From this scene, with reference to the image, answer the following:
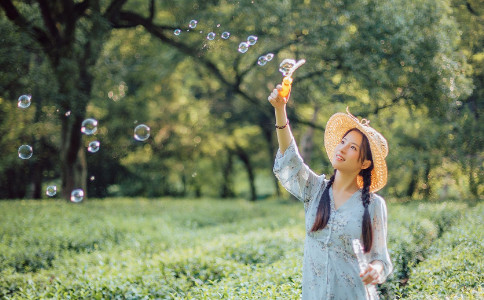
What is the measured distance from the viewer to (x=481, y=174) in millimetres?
11914

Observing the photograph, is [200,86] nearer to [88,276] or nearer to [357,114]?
[357,114]

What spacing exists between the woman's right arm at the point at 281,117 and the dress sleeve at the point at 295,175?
0.05 metres

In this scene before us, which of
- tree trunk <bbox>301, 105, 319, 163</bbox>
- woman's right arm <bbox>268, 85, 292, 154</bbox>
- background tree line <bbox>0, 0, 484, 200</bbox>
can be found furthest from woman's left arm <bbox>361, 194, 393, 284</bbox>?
tree trunk <bbox>301, 105, 319, 163</bbox>

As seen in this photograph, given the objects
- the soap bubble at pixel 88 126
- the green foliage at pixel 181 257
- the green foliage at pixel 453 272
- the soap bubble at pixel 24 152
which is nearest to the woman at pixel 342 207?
the green foliage at pixel 181 257

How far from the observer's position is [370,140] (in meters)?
3.12

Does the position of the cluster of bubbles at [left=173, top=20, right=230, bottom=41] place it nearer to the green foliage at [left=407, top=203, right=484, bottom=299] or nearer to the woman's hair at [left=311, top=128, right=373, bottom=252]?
the woman's hair at [left=311, top=128, right=373, bottom=252]

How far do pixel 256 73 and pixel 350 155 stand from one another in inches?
421

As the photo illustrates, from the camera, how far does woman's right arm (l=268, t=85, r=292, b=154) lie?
9.62 ft

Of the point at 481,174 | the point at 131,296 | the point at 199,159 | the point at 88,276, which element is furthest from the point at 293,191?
the point at 199,159

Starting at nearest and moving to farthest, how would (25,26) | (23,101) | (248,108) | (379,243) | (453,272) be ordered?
(379,243), (453,272), (23,101), (25,26), (248,108)

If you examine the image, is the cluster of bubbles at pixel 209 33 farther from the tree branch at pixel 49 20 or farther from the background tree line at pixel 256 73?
the tree branch at pixel 49 20

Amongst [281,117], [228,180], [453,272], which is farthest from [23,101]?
[228,180]

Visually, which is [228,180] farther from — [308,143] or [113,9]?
[113,9]

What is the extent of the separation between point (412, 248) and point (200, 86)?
1468cm
